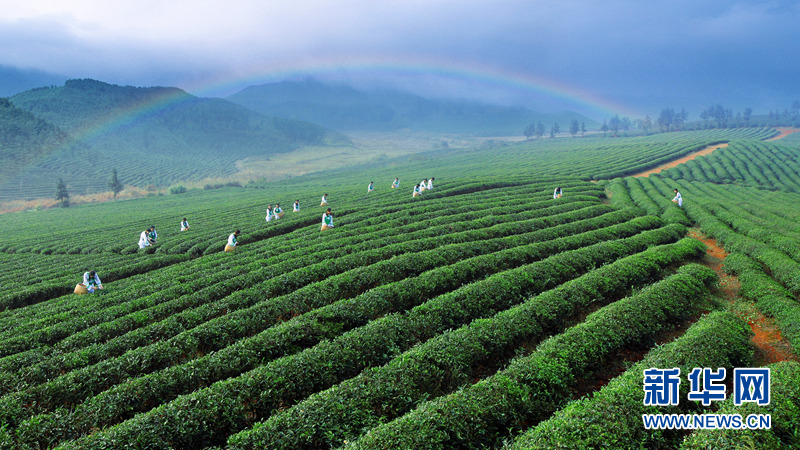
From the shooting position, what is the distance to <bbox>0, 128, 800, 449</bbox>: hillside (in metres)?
7.74

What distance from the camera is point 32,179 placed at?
334 feet

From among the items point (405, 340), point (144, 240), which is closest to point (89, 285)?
point (144, 240)

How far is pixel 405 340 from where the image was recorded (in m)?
11.5

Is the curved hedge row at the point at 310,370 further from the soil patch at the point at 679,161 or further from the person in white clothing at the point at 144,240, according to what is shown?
the soil patch at the point at 679,161

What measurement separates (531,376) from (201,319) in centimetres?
1198

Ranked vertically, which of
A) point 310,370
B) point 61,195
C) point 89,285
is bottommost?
point 310,370

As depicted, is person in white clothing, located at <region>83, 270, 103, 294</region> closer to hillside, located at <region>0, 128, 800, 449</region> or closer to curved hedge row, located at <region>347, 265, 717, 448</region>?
hillside, located at <region>0, 128, 800, 449</region>

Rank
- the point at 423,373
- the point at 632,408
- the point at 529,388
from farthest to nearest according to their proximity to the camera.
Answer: the point at 423,373, the point at 529,388, the point at 632,408

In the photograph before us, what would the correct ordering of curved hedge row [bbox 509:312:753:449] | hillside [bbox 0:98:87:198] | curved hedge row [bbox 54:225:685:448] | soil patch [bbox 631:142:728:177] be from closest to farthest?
curved hedge row [bbox 509:312:753:449] → curved hedge row [bbox 54:225:685:448] → soil patch [bbox 631:142:728:177] → hillside [bbox 0:98:87:198]

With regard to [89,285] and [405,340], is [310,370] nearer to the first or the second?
[405,340]

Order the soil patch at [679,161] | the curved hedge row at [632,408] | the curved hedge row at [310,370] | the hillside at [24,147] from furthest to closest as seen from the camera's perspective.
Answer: the hillside at [24,147], the soil patch at [679,161], the curved hedge row at [310,370], the curved hedge row at [632,408]

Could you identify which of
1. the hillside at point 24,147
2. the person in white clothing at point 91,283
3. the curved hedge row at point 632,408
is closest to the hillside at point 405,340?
the curved hedge row at point 632,408

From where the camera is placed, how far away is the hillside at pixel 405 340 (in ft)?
25.4

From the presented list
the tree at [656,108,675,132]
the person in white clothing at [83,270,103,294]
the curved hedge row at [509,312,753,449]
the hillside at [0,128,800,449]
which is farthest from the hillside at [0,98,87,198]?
the tree at [656,108,675,132]
